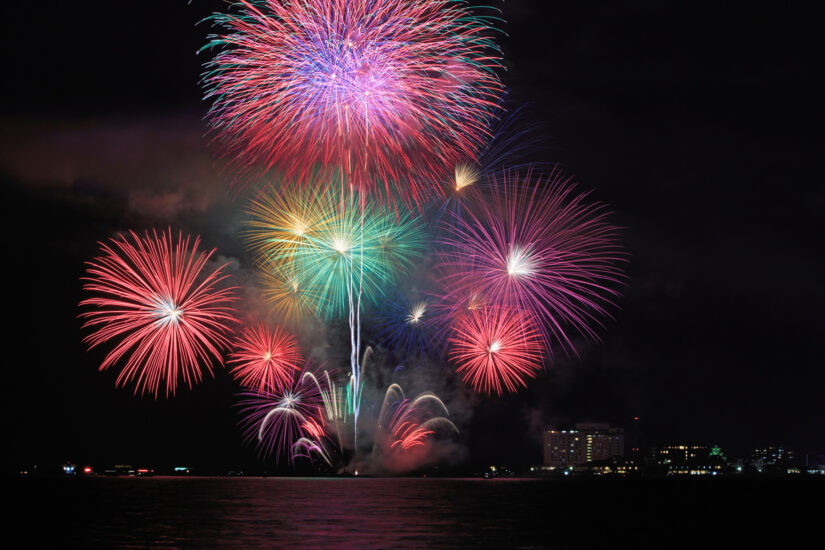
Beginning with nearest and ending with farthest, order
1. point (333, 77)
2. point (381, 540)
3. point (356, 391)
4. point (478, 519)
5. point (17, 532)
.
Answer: point (381, 540), point (333, 77), point (17, 532), point (478, 519), point (356, 391)

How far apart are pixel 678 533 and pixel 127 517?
33844mm

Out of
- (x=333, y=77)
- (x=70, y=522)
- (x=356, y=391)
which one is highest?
(x=333, y=77)

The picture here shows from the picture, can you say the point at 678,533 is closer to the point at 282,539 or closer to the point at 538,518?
the point at 538,518

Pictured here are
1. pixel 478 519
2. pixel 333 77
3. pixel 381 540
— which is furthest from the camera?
pixel 478 519

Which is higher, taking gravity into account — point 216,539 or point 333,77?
point 333,77

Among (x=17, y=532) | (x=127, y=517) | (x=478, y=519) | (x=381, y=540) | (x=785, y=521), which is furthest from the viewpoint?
(x=785, y=521)

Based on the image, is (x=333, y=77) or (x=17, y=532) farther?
(x=17, y=532)

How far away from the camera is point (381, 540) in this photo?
31906 millimetres

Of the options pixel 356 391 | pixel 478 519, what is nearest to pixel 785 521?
pixel 478 519

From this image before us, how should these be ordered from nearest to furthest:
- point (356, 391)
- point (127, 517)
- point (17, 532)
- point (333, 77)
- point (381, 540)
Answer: point (381, 540)
point (333, 77)
point (17, 532)
point (127, 517)
point (356, 391)

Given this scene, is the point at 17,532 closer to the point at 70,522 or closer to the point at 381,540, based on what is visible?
the point at 70,522

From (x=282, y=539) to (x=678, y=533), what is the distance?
22.5m

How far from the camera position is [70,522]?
46938mm

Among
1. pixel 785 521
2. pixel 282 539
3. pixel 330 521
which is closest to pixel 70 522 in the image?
pixel 330 521
